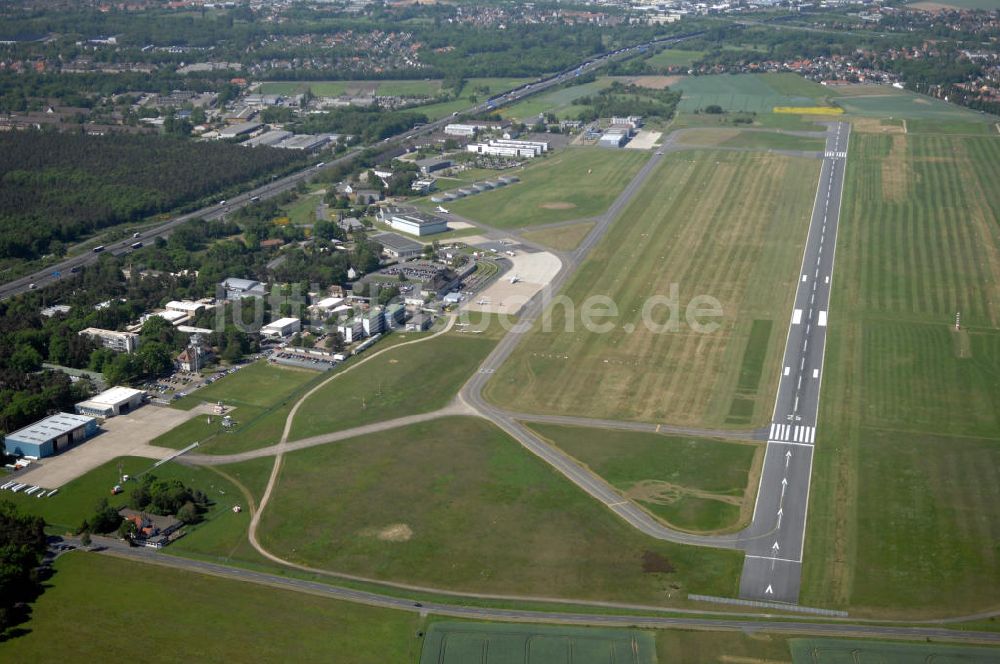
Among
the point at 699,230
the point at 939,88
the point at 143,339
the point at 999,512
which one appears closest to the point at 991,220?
the point at 699,230

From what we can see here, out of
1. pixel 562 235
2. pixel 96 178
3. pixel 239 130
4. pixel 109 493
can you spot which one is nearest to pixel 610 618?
pixel 109 493

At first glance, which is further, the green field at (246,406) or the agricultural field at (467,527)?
the green field at (246,406)

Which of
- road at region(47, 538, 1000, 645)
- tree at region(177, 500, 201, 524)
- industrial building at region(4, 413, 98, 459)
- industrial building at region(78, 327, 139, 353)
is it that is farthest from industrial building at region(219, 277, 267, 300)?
road at region(47, 538, 1000, 645)

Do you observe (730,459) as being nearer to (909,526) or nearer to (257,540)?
(909,526)

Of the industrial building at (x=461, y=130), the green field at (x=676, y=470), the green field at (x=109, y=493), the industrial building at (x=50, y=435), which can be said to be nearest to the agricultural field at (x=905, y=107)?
the industrial building at (x=461, y=130)

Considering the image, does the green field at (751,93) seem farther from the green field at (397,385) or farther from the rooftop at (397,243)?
the green field at (397,385)
